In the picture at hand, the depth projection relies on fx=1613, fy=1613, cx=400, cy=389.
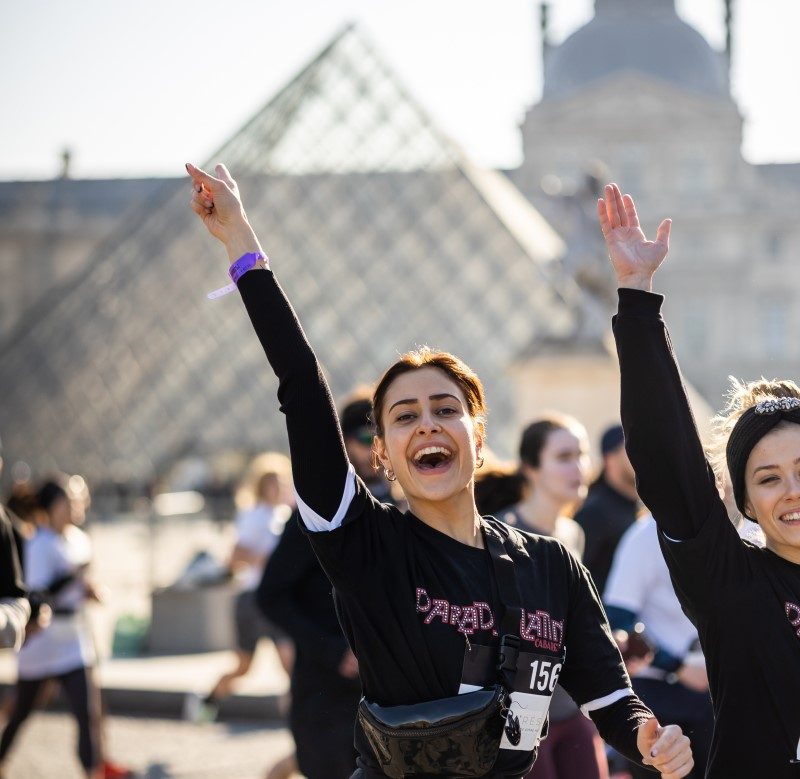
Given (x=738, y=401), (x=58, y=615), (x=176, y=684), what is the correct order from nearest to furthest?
(x=738, y=401) < (x=58, y=615) < (x=176, y=684)

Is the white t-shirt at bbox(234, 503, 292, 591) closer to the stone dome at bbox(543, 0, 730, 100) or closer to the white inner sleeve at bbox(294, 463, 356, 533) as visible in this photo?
the white inner sleeve at bbox(294, 463, 356, 533)

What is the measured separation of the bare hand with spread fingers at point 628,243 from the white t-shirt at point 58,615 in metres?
3.06

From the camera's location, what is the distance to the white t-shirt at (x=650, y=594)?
3113 mm

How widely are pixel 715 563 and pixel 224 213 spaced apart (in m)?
0.77

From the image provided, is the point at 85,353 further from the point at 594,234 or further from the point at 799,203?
the point at 799,203

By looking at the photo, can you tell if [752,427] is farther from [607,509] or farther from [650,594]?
[607,509]

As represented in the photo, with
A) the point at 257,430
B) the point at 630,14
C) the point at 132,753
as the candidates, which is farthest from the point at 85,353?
the point at 630,14

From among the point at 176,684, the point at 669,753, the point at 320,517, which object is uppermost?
the point at 320,517

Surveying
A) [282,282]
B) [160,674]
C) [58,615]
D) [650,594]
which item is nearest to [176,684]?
[160,674]

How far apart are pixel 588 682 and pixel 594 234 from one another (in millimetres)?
9117

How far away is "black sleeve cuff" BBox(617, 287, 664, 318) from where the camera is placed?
6.43ft

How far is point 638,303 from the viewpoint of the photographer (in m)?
1.97

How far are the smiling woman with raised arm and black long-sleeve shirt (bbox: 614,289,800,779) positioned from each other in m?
0.09

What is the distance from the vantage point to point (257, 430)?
96.4ft
